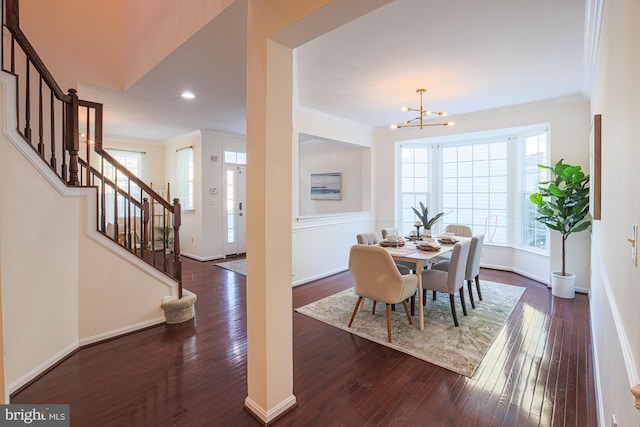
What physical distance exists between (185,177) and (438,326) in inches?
228

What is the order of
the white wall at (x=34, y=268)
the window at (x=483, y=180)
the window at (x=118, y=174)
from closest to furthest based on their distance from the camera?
the white wall at (x=34, y=268)
the window at (x=483, y=180)
the window at (x=118, y=174)

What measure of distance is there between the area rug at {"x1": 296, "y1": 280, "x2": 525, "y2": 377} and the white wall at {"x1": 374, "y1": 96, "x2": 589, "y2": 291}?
87 cm

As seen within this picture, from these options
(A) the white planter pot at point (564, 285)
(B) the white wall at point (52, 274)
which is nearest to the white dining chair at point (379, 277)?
(B) the white wall at point (52, 274)

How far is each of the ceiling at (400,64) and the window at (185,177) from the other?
142cm

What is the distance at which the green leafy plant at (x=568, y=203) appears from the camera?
381 cm

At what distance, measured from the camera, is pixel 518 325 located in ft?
10.3

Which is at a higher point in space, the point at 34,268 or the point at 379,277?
the point at 34,268

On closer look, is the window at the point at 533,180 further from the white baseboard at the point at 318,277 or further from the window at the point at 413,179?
the white baseboard at the point at 318,277

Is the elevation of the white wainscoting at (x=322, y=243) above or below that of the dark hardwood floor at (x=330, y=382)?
above

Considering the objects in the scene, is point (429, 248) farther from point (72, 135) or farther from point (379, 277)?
point (72, 135)

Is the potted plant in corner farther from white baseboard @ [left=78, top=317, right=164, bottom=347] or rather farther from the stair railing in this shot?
white baseboard @ [left=78, top=317, right=164, bottom=347]

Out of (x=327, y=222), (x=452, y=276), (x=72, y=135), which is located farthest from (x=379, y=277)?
(x=72, y=135)

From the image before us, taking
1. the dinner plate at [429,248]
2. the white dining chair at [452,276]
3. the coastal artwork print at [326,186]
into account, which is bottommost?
the white dining chair at [452,276]

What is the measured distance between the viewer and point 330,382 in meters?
2.23
